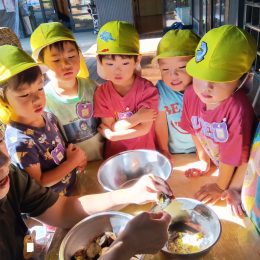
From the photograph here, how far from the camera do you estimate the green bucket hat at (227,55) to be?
2.71 feet

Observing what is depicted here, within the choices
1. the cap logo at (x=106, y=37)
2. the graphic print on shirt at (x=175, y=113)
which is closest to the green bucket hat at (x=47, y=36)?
the cap logo at (x=106, y=37)

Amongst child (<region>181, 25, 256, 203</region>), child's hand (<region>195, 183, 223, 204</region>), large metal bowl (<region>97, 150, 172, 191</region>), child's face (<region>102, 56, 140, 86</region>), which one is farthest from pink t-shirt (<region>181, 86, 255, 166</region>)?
child's face (<region>102, 56, 140, 86</region>)

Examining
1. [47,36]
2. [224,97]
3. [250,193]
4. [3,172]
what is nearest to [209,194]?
[250,193]

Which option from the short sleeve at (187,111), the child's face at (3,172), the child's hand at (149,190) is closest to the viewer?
the child's face at (3,172)

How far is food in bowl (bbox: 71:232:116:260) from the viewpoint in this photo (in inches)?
30.1

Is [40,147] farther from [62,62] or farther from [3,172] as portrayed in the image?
[62,62]

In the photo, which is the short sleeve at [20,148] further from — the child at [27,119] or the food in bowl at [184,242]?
the food in bowl at [184,242]

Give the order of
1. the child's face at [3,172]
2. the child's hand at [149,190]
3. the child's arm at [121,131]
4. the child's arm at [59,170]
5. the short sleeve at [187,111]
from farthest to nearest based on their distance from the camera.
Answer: the child's arm at [121,131]
the short sleeve at [187,111]
the child's arm at [59,170]
the child's hand at [149,190]
the child's face at [3,172]

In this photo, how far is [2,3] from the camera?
680 centimetres

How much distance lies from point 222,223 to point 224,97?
15.6 inches

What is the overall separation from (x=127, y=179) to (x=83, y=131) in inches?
12.3

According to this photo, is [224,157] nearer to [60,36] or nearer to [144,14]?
[60,36]

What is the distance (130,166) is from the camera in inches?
44.9

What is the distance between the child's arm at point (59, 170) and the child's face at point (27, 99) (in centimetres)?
19
